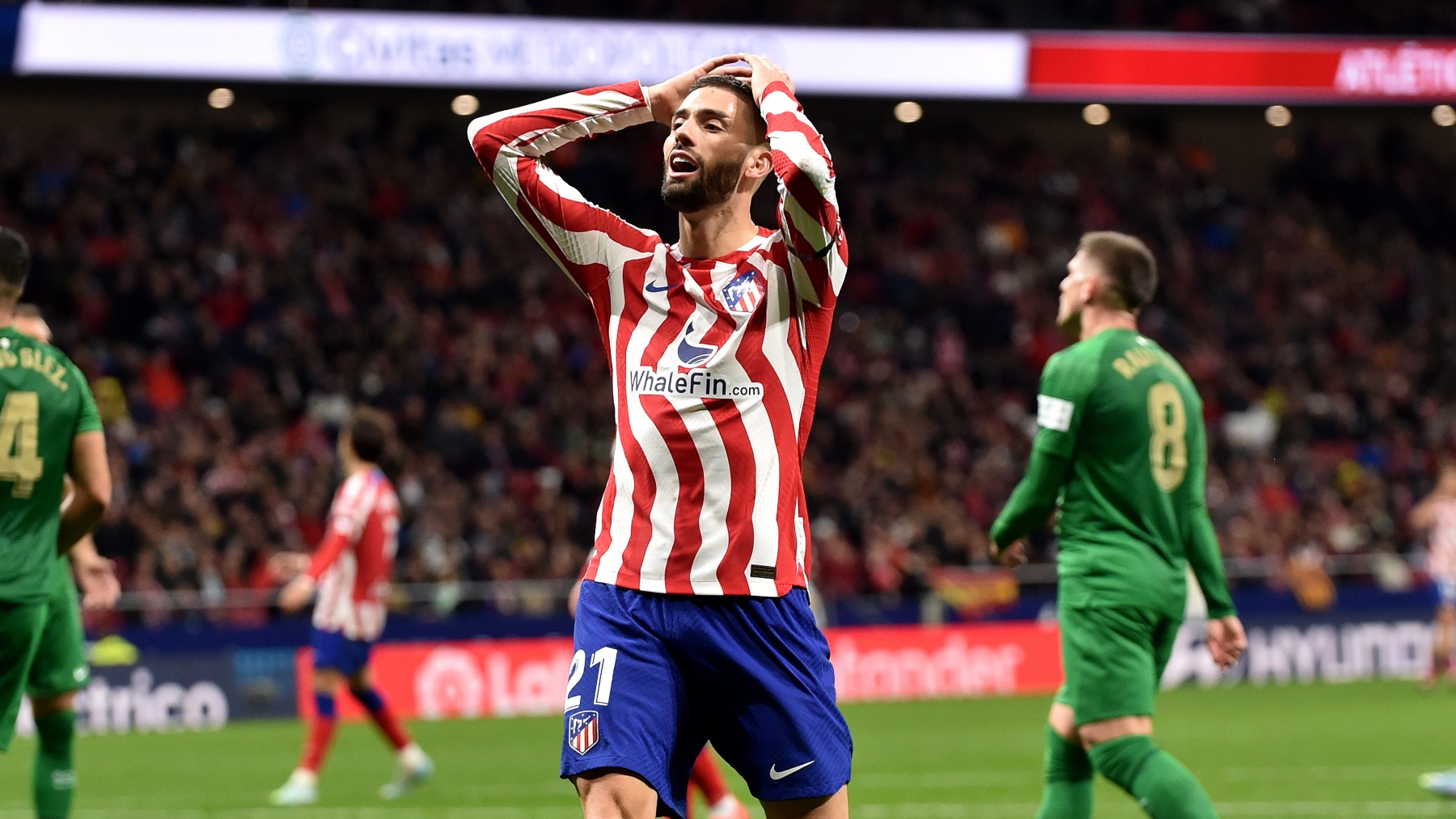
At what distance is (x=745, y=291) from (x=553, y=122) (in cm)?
77

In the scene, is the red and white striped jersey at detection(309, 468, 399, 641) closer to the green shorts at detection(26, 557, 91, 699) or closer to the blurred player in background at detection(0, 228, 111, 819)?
the green shorts at detection(26, 557, 91, 699)

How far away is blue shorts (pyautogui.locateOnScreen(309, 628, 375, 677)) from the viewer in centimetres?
1138

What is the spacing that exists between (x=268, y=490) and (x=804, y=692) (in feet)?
50.6

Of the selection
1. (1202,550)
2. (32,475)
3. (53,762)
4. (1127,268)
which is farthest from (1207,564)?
(53,762)

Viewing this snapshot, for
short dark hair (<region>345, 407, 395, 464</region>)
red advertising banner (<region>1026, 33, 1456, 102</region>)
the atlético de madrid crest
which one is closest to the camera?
the atlético de madrid crest

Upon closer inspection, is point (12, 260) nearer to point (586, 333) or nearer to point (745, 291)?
point (745, 291)

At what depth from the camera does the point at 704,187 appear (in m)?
4.53

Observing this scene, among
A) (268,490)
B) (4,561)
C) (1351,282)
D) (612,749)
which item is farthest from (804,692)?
(1351,282)

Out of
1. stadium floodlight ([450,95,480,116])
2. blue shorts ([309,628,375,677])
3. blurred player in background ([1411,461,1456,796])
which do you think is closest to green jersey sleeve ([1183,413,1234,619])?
blue shorts ([309,628,375,677])

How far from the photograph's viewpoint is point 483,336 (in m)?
22.9

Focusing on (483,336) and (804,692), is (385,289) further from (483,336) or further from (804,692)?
(804,692)

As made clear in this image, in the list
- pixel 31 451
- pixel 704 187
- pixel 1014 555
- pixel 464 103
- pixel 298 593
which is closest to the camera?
pixel 704 187

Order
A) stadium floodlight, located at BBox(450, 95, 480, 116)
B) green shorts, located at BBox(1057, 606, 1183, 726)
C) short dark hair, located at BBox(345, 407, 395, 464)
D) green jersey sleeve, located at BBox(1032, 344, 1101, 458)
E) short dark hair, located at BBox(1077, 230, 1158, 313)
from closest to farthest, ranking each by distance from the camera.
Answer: green shorts, located at BBox(1057, 606, 1183, 726) → green jersey sleeve, located at BBox(1032, 344, 1101, 458) → short dark hair, located at BBox(1077, 230, 1158, 313) → short dark hair, located at BBox(345, 407, 395, 464) → stadium floodlight, located at BBox(450, 95, 480, 116)

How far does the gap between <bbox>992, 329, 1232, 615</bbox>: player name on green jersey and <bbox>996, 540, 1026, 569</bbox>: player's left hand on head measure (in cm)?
10
